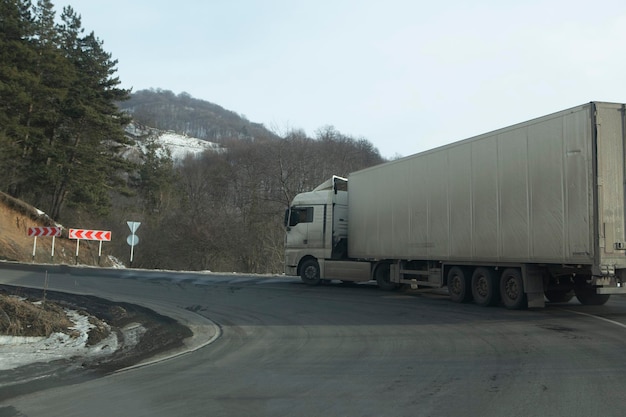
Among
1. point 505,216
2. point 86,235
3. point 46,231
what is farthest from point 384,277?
point 46,231

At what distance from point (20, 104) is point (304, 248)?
26.8 metres

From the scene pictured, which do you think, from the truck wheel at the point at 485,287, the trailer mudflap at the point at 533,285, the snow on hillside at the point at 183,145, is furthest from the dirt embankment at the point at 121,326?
the snow on hillside at the point at 183,145

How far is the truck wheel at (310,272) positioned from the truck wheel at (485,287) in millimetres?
7427

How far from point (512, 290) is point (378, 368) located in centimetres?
702

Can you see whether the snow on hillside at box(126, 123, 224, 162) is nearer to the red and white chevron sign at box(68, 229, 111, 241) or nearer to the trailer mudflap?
the red and white chevron sign at box(68, 229, 111, 241)

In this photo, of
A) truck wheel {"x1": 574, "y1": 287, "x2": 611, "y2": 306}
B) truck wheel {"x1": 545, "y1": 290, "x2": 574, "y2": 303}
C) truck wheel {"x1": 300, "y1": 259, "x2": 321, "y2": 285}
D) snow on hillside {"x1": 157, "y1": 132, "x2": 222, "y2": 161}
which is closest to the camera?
truck wheel {"x1": 574, "y1": 287, "x2": 611, "y2": 306}

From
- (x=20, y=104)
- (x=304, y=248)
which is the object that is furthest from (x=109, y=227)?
(x=304, y=248)

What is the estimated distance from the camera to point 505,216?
12773 mm

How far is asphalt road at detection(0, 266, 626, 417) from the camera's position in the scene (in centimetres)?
552

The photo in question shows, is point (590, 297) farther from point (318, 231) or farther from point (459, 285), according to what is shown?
point (318, 231)

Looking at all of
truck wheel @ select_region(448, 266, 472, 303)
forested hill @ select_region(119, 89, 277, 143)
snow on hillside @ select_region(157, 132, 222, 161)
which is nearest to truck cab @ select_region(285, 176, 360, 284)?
truck wheel @ select_region(448, 266, 472, 303)

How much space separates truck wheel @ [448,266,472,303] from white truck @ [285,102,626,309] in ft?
0.10

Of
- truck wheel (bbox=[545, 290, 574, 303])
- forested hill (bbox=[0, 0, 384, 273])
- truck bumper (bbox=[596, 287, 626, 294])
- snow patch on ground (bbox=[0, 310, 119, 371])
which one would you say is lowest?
snow patch on ground (bbox=[0, 310, 119, 371])

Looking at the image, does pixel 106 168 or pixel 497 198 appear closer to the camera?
pixel 497 198
